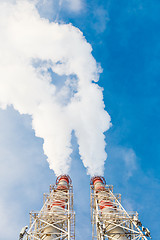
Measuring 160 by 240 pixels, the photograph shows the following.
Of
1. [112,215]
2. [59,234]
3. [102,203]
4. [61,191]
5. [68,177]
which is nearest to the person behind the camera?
[59,234]

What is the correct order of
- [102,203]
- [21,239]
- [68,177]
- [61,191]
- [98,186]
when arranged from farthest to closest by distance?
[68,177] < [98,186] < [61,191] < [102,203] < [21,239]

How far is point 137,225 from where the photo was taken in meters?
21.3

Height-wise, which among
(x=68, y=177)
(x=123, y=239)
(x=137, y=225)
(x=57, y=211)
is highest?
(x=68, y=177)

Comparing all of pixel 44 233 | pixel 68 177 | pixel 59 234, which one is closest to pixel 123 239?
pixel 59 234

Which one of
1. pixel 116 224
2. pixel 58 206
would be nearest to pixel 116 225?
pixel 116 224

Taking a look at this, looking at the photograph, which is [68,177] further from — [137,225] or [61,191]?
[137,225]

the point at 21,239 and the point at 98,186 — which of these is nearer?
the point at 21,239

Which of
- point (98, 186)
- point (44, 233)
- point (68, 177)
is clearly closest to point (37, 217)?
point (44, 233)

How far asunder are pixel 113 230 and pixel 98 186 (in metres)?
11.0

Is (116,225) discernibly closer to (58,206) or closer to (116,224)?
(116,224)

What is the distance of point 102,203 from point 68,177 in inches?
469

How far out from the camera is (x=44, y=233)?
2014 centimetres

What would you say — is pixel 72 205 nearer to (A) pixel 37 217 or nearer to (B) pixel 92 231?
(B) pixel 92 231

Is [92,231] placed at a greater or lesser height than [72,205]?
lesser
